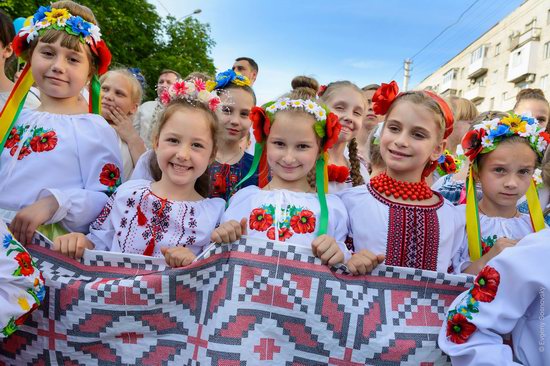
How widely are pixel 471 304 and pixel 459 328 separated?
0.37 feet

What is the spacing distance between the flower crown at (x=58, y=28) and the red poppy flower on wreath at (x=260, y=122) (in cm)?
107

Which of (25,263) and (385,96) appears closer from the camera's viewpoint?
(25,263)

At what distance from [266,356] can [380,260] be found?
0.69 meters

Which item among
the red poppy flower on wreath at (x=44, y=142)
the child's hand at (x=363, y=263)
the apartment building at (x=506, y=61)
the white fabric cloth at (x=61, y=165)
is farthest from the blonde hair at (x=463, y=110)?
the apartment building at (x=506, y=61)

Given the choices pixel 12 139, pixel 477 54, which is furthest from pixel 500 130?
pixel 477 54

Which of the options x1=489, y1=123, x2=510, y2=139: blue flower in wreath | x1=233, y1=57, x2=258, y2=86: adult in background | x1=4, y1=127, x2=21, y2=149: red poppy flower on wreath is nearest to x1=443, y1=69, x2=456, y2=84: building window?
x1=233, y1=57, x2=258, y2=86: adult in background

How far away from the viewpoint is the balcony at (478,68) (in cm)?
4203

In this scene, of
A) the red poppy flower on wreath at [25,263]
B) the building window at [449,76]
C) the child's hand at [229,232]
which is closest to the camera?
the red poppy flower on wreath at [25,263]

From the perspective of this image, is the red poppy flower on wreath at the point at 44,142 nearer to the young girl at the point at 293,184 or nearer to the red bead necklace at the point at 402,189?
the young girl at the point at 293,184

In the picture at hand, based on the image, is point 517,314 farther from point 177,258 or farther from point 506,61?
point 506,61

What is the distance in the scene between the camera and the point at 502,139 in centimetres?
307

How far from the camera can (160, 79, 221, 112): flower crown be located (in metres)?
3.05

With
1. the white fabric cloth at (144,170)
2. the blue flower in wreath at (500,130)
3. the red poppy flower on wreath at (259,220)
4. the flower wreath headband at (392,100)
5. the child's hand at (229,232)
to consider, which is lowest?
the child's hand at (229,232)

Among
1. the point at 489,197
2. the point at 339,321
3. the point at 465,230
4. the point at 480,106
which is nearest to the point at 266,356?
the point at 339,321
